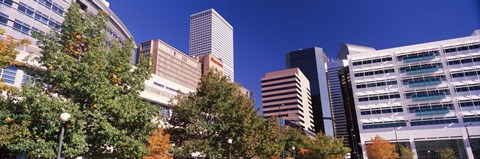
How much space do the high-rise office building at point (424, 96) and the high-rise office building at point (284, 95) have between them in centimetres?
7713

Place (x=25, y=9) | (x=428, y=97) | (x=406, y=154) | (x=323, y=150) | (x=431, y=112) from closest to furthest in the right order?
1. (x=323, y=150)
2. (x=25, y=9)
3. (x=406, y=154)
4. (x=431, y=112)
5. (x=428, y=97)

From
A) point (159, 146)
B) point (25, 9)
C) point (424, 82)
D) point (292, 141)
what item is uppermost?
point (25, 9)

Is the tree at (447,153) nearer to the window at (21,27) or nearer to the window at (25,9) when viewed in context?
the window at (21,27)

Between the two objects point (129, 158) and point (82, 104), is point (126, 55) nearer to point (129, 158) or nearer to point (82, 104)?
point (82, 104)

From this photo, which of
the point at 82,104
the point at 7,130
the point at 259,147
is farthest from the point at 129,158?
the point at 259,147

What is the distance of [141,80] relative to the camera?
17812mm

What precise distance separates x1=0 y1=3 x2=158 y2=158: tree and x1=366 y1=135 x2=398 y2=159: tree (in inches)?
1990

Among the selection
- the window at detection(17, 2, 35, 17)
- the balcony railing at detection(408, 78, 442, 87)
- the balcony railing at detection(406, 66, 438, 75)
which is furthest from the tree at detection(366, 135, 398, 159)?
the window at detection(17, 2, 35, 17)

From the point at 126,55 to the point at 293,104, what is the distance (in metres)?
136

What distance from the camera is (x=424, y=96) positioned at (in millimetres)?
64062

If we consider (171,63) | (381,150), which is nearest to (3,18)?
(381,150)

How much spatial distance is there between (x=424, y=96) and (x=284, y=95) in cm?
8778

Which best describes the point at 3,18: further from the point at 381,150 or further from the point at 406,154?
the point at 406,154

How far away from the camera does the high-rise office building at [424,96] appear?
60500 mm
